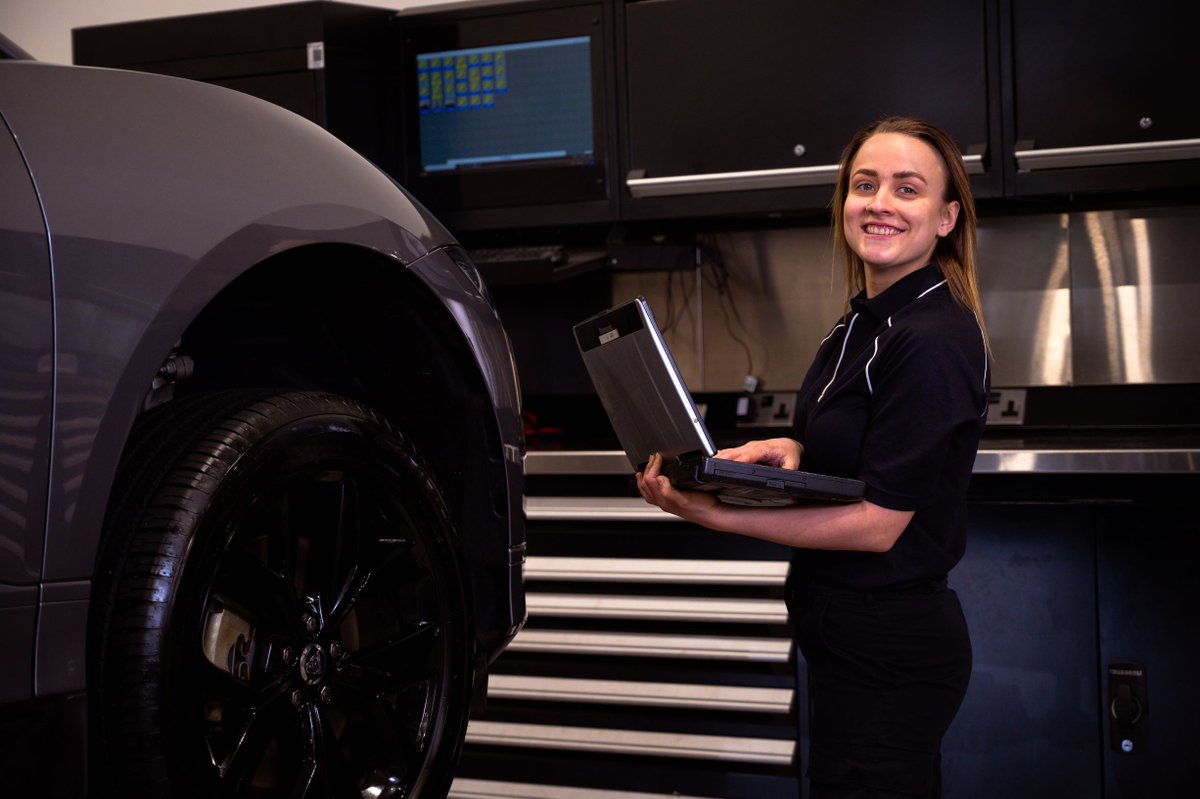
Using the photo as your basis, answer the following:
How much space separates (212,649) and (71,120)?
42cm

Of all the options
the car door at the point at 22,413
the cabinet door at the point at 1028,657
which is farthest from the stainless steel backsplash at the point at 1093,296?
the car door at the point at 22,413

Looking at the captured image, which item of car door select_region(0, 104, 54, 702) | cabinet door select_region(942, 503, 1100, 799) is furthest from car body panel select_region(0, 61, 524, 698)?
cabinet door select_region(942, 503, 1100, 799)

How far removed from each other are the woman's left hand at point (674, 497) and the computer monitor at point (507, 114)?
1.62 meters

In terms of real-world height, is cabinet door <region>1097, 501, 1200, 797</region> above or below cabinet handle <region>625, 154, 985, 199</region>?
below

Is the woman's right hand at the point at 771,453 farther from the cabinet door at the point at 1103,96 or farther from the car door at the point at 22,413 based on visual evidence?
the cabinet door at the point at 1103,96

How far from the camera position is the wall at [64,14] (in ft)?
13.3

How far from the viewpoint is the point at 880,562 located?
5.17 ft

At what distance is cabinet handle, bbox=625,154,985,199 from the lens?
2.92 m

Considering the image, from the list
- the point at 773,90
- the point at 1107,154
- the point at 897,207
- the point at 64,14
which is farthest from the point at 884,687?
the point at 64,14

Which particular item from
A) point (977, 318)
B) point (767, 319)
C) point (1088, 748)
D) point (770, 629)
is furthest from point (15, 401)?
point (767, 319)

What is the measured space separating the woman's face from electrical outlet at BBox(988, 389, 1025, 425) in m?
1.51

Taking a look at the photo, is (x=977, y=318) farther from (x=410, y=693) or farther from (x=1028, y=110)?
(x=1028, y=110)

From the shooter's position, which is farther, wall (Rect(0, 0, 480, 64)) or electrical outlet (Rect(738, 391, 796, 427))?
wall (Rect(0, 0, 480, 64))

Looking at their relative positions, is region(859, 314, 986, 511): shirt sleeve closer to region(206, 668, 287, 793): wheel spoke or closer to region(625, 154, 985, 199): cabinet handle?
region(206, 668, 287, 793): wheel spoke
